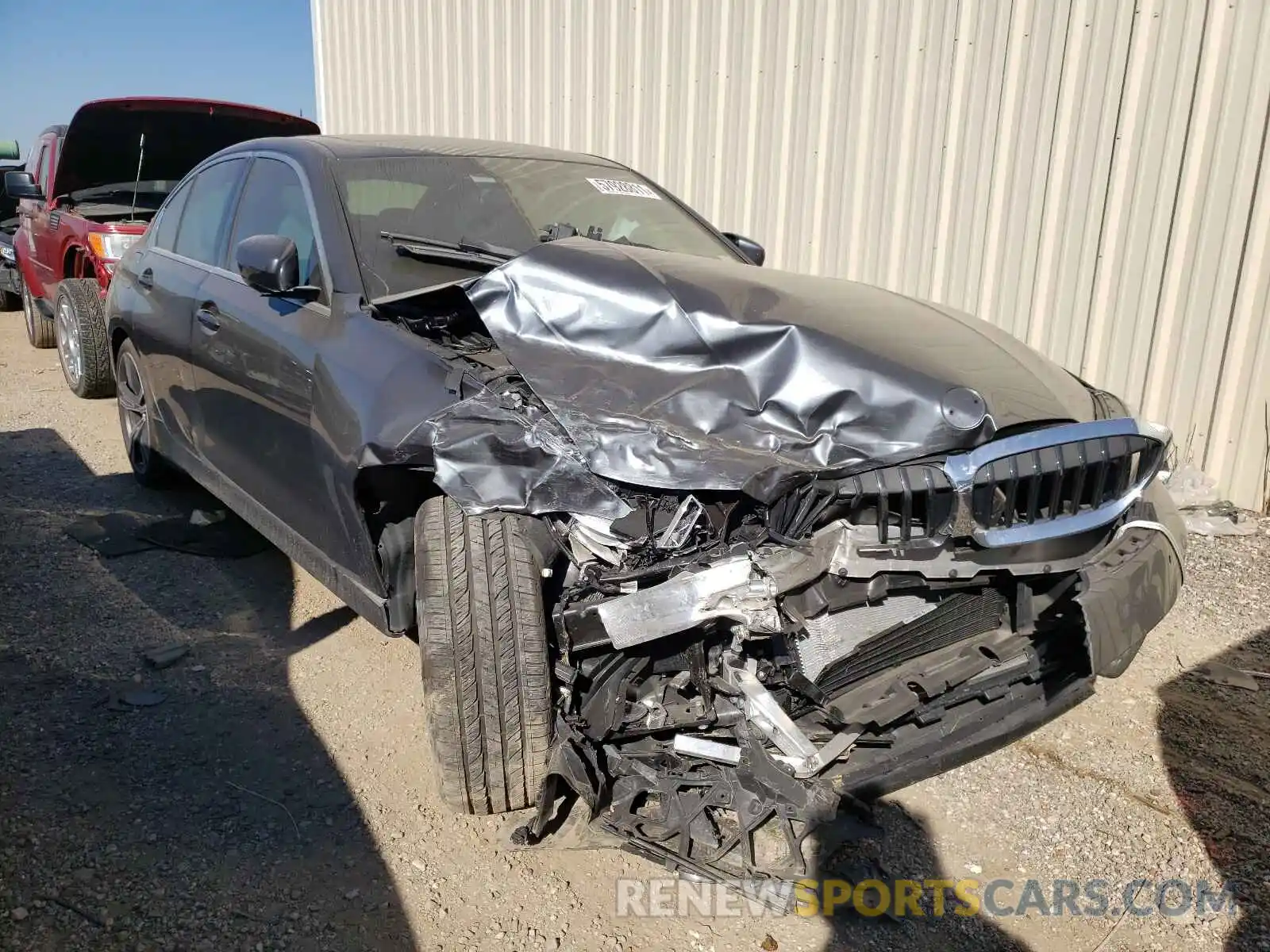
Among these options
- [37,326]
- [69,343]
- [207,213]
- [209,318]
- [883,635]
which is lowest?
[37,326]

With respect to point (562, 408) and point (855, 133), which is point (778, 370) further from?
point (855, 133)

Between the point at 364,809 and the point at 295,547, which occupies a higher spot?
the point at 295,547

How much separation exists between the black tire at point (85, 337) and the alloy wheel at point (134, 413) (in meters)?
1.68

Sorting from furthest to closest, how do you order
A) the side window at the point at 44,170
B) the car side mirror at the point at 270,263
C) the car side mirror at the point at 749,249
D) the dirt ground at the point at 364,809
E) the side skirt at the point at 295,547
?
the side window at the point at 44,170 < the car side mirror at the point at 749,249 < the car side mirror at the point at 270,263 < the side skirt at the point at 295,547 < the dirt ground at the point at 364,809

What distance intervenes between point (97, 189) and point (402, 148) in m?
5.21

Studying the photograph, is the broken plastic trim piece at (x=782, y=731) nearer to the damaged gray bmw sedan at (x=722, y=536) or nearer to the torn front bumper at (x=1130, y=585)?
the damaged gray bmw sedan at (x=722, y=536)

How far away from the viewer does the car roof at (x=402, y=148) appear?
11.7 feet

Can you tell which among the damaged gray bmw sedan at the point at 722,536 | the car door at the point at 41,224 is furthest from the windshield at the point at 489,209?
the car door at the point at 41,224

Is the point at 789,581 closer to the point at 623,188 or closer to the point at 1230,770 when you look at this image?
the point at 1230,770

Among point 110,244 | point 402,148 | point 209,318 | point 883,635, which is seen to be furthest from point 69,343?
point 883,635

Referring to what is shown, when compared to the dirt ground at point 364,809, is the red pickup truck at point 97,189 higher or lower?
higher

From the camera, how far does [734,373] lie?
7.84 ft

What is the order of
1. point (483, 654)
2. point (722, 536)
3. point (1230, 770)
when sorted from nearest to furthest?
point (722, 536), point (483, 654), point (1230, 770)

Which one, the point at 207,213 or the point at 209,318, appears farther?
the point at 207,213
